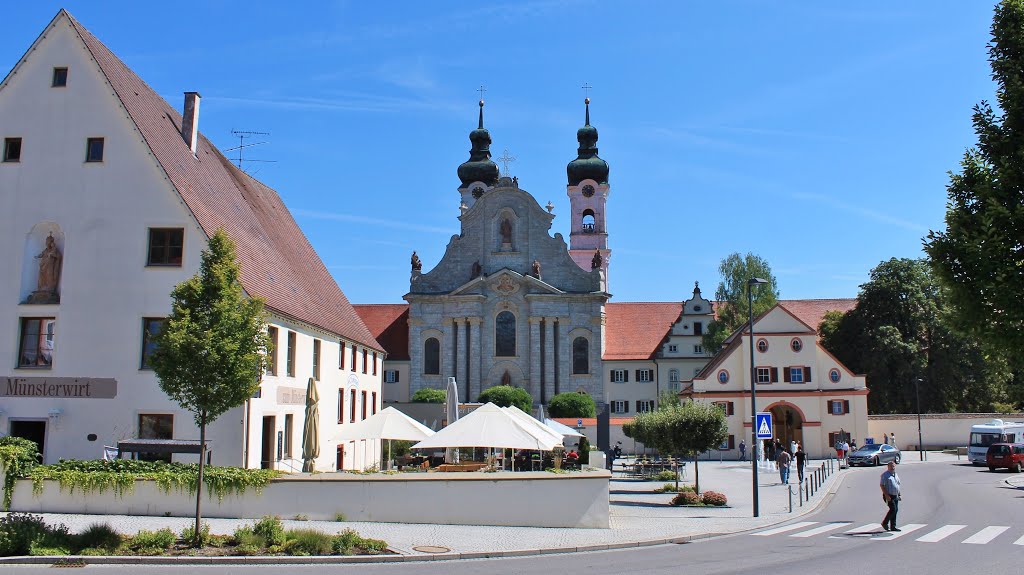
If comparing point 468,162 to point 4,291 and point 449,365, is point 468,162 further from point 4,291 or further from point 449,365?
point 4,291

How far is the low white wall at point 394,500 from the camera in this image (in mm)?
19938

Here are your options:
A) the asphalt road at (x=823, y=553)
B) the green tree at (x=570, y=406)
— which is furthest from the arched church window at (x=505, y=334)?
the asphalt road at (x=823, y=553)

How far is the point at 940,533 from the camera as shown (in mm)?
19797

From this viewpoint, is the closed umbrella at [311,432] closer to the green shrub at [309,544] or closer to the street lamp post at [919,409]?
the green shrub at [309,544]

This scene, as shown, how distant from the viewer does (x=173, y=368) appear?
55.7ft

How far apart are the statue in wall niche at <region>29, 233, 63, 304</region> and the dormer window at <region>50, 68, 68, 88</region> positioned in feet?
15.5

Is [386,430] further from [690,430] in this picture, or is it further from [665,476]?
[665,476]

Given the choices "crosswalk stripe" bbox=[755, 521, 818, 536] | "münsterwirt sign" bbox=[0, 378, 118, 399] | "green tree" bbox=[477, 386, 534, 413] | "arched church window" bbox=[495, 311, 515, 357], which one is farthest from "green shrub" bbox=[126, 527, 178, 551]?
"arched church window" bbox=[495, 311, 515, 357]

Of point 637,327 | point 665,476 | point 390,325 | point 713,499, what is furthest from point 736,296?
point 713,499

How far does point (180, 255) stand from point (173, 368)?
406 inches

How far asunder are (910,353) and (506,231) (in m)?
31.4

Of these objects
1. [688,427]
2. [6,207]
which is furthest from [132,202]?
[688,427]

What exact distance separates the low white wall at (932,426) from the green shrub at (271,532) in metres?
51.6

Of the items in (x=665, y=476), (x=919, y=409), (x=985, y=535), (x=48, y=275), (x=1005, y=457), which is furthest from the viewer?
(x=919, y=409)
